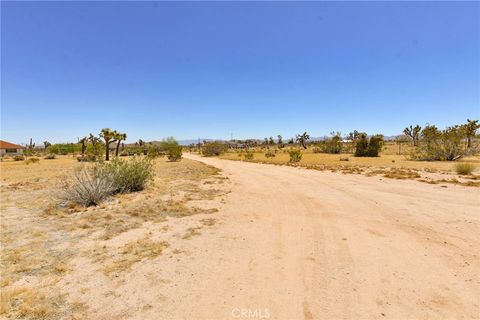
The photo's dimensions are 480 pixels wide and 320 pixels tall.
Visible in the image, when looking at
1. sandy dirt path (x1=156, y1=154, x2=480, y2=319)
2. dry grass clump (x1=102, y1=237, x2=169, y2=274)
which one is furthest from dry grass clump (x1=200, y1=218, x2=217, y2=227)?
dry grass clump (x1=102, y1=237, x2=169, y2=274)

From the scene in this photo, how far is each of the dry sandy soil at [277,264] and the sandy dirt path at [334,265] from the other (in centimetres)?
2

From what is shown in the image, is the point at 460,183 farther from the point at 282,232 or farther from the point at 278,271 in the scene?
the point at 278,271

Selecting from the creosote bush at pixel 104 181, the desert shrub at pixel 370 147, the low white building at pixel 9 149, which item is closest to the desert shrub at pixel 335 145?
the desert shrub at pixel 370 147

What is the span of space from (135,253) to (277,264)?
2663 millimetres

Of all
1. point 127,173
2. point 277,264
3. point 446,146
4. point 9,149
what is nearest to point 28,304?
point 277,264

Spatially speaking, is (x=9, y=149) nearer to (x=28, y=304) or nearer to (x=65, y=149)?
(x=65, y=149)

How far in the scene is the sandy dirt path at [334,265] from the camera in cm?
365

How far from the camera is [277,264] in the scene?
4922 mm

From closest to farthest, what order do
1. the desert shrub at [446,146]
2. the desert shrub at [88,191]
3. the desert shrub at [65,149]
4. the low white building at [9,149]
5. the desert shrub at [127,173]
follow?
1. the desert shrub at [88,191]
2. the desert shrub at [127,173]
3. the desert shrub at [446,146]
4. the desert shrub at [65,149]
5. the low white building at [9,149]

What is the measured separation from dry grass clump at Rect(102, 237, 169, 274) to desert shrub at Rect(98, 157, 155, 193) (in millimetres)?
6022

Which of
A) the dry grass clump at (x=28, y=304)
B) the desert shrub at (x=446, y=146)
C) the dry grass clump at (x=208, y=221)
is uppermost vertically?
the desert shrub at (x=446, y=146)

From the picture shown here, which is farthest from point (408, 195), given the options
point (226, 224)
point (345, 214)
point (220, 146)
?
point (220, 146)

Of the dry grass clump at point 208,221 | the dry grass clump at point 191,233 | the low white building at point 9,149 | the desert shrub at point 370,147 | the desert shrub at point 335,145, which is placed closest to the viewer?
the dry grass clump at point 191,233

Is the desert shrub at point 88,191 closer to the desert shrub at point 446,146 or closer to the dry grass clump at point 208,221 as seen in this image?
the dry grass clump at point 208,221
